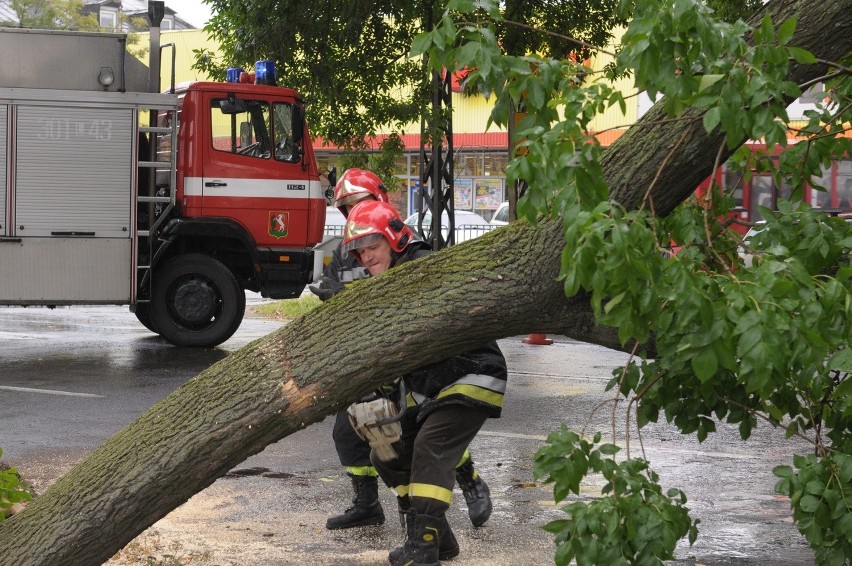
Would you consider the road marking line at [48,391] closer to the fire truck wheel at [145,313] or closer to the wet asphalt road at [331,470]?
the wet asphalt road at [331,470]

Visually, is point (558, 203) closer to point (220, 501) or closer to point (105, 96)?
point (220, 501)

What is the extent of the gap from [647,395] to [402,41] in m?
10.9

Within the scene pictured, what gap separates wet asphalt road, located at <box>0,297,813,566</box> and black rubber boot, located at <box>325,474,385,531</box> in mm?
56

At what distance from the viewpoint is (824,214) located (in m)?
3.24

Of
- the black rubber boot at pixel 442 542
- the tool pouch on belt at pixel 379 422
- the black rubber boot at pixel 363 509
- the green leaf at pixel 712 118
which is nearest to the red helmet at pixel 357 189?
the tool pouch on belt at pixel 379 422

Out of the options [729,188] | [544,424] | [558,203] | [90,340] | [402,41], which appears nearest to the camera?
[558,203]

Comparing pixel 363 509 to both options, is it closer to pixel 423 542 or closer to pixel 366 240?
pixel 423 542

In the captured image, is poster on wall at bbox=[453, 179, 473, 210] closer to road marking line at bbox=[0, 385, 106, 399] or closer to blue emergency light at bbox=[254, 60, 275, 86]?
blue emergency light at bbox=[254, 60, 275, 86]

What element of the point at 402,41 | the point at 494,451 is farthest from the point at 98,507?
the point at 402,41

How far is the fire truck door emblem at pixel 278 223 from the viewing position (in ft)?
40.1

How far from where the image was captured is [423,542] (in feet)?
14.8

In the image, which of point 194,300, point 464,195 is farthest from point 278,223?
point 464,195

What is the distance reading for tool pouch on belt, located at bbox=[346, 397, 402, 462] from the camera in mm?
4789

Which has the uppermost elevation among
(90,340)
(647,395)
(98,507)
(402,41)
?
(402,41)
